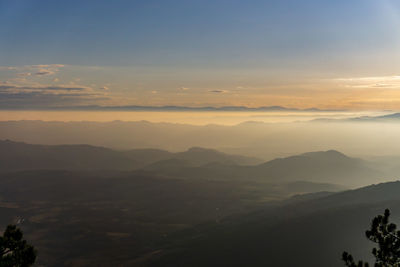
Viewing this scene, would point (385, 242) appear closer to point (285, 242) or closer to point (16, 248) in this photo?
point (16, 248)

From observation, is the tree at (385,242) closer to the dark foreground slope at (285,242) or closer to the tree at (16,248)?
the tree at (16,248)

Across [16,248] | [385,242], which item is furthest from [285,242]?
[16,248]

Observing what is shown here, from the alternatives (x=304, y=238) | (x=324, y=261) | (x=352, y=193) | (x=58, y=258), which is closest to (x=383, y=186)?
(x=352, y=193)

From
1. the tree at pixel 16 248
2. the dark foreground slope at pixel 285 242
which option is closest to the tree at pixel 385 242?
the tree at pixel 16 248

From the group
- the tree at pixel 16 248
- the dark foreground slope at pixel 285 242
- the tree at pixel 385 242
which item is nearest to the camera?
the tree at pixel 385 242

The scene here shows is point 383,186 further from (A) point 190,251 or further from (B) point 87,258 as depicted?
(B) point 87,258

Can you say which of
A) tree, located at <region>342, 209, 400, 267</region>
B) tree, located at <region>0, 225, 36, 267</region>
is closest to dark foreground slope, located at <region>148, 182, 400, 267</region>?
tree, located at <region>342, 209, 400, 267</region>
